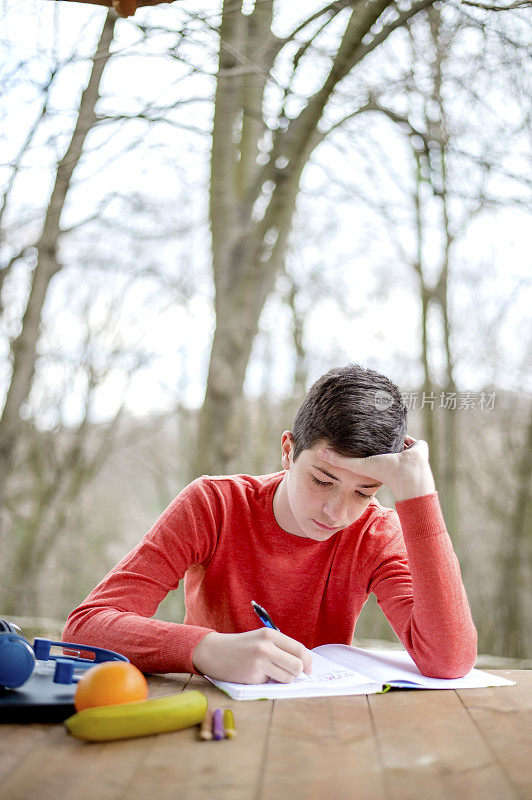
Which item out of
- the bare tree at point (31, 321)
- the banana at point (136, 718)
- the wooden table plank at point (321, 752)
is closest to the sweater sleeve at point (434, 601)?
the wooden table plank at point (321, 752)

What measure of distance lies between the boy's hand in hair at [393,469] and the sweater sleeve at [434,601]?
18mm

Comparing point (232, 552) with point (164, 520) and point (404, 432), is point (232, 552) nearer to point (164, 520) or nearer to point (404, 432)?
point (164, 520)

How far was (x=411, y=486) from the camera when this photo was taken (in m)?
1.40

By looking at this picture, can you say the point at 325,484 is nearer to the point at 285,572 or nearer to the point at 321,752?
the point at 285,572

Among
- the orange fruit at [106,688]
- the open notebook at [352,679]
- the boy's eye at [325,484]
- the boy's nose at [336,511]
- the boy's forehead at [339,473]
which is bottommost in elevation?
the open notebook at [352,679]

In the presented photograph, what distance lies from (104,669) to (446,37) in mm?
2653

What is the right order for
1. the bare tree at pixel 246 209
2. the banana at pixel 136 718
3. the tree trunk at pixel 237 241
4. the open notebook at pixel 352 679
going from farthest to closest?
the tree trunk at pixel 237 241 → the bare tree at pixel 246 209 → the open notebook at pixel 352 679 → the banana at pixel 136 718

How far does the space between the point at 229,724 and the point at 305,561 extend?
0.64m

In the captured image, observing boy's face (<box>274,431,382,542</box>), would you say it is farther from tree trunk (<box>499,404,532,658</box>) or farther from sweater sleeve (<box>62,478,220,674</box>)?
tree trunk (<box>499,404,532,658</box>)

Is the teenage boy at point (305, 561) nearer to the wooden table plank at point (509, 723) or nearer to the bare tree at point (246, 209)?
the wooden table plank at point (509, 723)

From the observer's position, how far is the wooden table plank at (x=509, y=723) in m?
0.87

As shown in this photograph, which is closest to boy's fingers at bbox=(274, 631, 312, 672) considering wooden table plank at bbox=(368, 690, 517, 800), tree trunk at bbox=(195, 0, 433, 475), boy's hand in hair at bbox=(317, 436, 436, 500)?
wooden table plank at bbox=(368, 690, 517, 800)

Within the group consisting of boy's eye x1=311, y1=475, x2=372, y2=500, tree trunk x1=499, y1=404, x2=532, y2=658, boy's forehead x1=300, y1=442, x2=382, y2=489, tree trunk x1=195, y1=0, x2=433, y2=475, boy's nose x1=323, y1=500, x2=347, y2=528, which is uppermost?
tree trunk x1=195, y1=0, x2=433, y2=475

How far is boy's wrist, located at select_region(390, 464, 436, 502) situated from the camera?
1.39 meters
